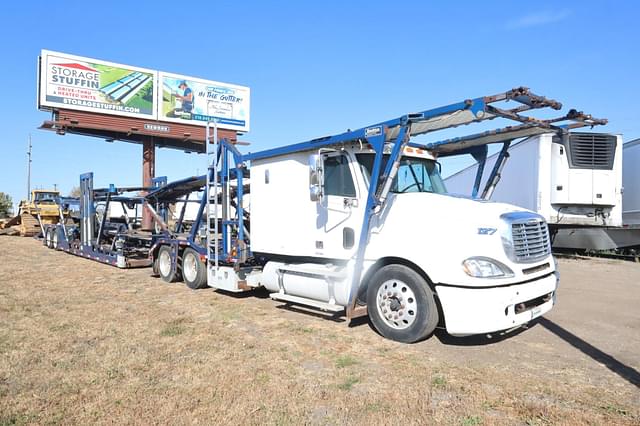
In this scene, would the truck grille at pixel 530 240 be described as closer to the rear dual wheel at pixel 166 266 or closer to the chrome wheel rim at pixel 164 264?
the rear dual wheel at pixel 166 266

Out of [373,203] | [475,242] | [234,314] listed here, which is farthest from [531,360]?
[234,314]

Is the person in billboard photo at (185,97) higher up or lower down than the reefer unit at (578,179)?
higher up

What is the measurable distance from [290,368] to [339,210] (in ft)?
7.98

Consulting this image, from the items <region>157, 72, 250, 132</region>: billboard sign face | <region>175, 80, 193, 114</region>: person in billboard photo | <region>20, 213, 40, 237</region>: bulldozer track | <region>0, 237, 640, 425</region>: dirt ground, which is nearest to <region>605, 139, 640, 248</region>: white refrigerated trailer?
<region>0, 237, 640, 425</region>: dirt ground

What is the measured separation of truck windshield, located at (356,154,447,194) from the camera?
19.8ft

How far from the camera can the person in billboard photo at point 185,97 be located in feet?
106

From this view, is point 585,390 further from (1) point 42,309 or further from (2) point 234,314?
(1) point 42,309

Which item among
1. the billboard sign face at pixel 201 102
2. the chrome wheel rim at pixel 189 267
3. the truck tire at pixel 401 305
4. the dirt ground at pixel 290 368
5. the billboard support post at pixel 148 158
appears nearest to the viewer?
the dirt ground at pixel 290 368

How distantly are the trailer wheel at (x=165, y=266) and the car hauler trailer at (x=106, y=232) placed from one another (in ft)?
2.81

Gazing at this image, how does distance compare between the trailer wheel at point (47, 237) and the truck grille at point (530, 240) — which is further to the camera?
the trailer wheel at point (47, 237)

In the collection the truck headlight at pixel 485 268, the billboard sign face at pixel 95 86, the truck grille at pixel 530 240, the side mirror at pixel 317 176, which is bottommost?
the truck headlight at pixel 485 268

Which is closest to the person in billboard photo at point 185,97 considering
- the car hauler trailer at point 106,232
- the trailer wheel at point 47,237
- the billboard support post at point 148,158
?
the billboard support post at point 148,158

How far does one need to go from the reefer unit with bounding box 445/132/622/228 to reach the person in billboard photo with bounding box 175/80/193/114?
2523 cm

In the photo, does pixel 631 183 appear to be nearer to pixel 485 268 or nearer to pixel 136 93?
pixel 485 268
